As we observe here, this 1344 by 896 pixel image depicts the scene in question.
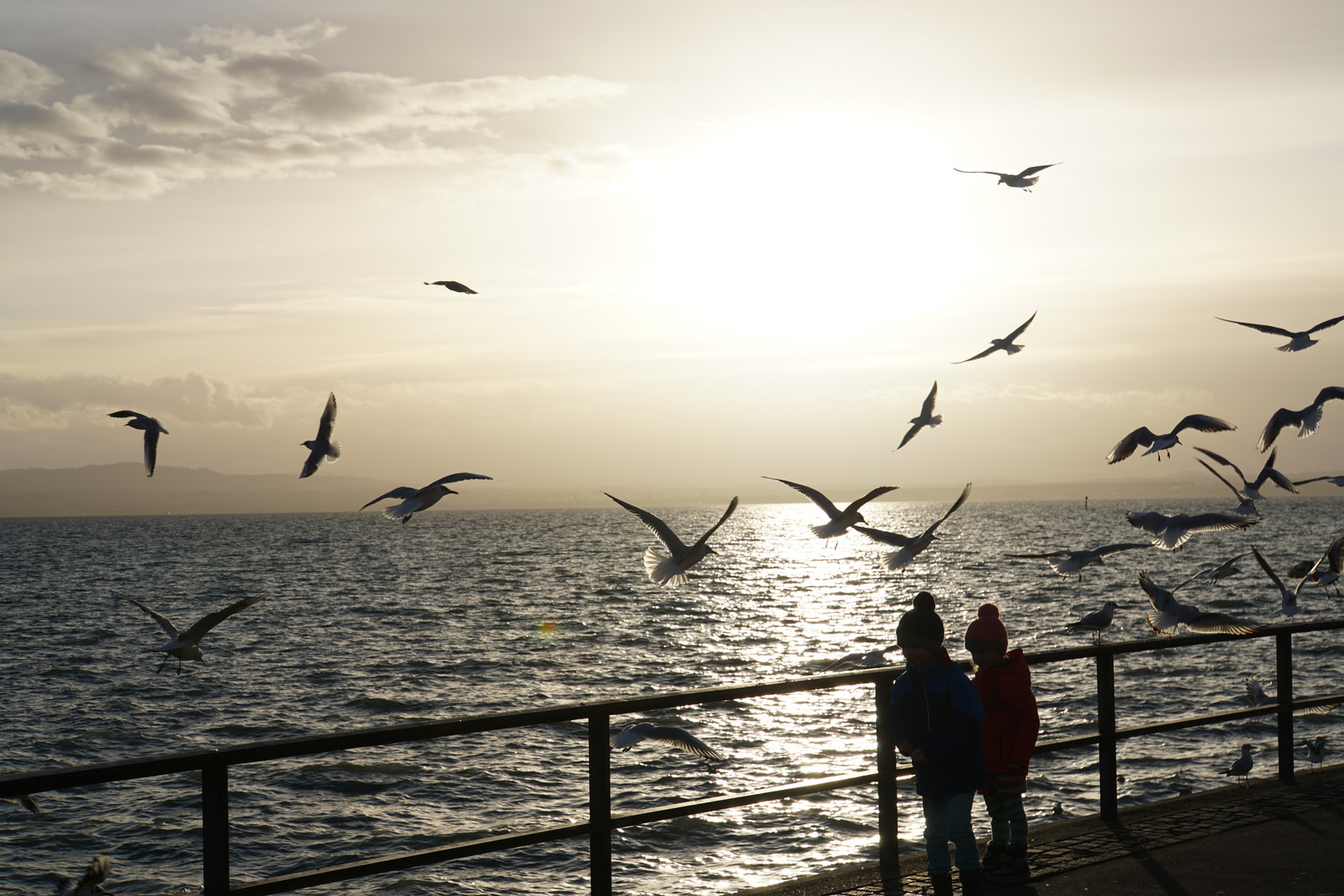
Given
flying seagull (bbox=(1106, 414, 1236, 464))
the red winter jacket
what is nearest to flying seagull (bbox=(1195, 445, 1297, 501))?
flying seagull (bbox=(1106, 414, 1236, 464))

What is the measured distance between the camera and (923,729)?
5410 mm

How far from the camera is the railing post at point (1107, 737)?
7305 mm

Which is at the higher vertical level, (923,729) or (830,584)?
(923,729)

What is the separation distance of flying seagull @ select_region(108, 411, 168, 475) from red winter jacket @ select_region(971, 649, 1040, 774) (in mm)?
8380

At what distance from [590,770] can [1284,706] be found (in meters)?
5.70

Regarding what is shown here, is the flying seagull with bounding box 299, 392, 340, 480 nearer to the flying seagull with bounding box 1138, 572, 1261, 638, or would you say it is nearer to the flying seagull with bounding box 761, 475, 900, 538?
the flying seagull with bounding box 761, 475, 900, 538

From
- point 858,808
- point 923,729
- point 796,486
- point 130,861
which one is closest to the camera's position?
point 923,729

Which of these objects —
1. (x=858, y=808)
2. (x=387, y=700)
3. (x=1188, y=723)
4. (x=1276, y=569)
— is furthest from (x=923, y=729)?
(x=1276, y=569)

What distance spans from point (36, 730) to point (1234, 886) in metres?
25.5

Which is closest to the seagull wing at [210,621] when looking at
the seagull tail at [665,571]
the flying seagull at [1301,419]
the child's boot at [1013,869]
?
the seagull tail at [665,571]

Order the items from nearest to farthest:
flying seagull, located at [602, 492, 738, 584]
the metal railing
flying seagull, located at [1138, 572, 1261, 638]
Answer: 1. the metal railing
2. flying seagull, located at [1138, 572, 1261, 638]
3. flying seagull, located at [602, 492, 738, 584]

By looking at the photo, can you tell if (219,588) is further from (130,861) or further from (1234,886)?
(1234,886)

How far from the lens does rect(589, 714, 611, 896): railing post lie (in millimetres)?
5480

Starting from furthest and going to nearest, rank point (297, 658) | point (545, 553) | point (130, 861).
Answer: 1. point (545, 553)
2. point (297, 658)
3. point (130, 861)
